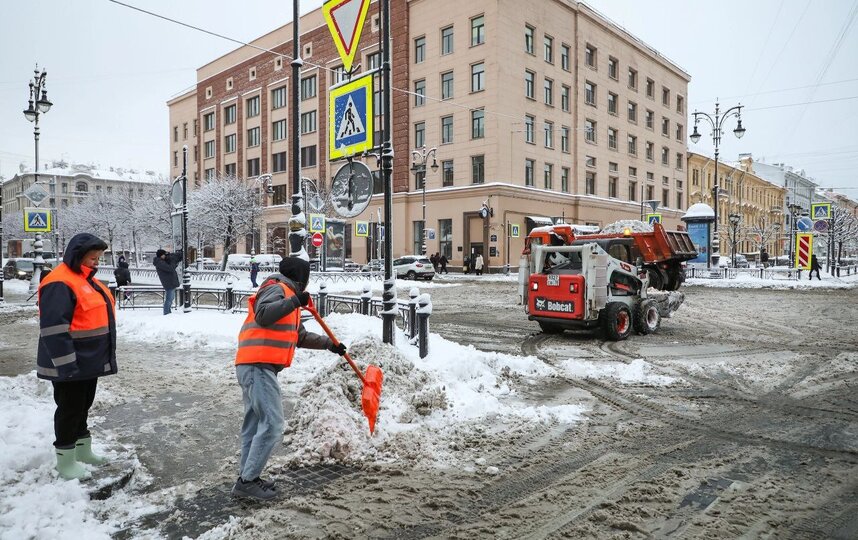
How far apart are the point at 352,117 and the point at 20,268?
32.0 metres

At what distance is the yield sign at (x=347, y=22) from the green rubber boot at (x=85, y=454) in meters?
5.67

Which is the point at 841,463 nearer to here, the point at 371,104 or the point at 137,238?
the point at 371,104

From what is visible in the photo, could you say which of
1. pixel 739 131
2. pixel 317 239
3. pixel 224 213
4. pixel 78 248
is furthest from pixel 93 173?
pixel 78 248

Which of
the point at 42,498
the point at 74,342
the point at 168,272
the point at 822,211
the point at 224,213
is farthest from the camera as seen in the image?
the point at 224,213

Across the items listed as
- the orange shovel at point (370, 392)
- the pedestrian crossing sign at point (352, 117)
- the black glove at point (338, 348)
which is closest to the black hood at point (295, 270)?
the black glove at point (338, 348)

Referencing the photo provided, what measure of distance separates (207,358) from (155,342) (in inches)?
95.1

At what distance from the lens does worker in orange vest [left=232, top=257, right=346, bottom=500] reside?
3758 mm

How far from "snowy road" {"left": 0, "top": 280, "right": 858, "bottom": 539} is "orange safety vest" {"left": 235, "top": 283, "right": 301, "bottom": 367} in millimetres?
1047

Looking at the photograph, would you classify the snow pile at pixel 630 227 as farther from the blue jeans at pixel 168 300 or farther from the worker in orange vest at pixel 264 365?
the worker in orange vest at pixel 264 365

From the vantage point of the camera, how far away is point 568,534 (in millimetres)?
3414

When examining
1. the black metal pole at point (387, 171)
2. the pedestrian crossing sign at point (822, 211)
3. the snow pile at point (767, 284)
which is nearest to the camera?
the black metal pole at point (387, 171)

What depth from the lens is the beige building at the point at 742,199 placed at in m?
61.2

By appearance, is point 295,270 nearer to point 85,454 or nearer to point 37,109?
point 85,454

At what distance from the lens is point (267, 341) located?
12.4 ft
